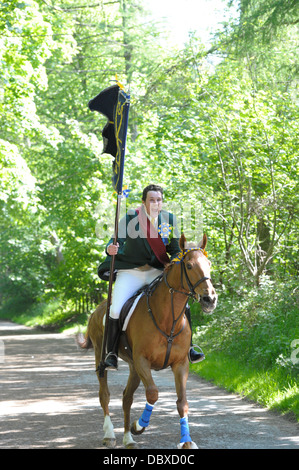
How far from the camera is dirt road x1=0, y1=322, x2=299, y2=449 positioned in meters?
7.52

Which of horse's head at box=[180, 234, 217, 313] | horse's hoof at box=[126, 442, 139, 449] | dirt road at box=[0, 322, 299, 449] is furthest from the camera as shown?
dirt road at box=[0, 322, 299, 449]

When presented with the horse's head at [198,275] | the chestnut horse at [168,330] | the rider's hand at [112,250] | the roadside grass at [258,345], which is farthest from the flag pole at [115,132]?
the roadside grass at [258,345]

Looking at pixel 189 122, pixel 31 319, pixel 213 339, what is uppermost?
pixel 189 122

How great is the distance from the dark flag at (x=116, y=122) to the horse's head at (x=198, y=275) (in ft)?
5.86

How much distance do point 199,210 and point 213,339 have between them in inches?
111

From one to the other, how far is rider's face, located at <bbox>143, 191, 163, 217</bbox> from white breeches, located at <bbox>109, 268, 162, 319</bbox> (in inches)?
29.4

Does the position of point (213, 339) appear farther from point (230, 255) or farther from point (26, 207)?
point (26, 207)

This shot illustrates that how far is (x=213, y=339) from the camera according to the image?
1516cm

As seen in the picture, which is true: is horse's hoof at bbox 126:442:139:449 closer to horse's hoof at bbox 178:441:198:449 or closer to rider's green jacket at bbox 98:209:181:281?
horse's hoof at bbox 178:441:198:449

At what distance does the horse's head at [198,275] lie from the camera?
20.6 ft

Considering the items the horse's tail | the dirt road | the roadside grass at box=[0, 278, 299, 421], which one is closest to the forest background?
the roadside grass at box=[0, 278, 299, 421]

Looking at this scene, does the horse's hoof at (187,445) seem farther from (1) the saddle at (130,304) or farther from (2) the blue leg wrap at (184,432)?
A: (1) the saddle at (130,304)
